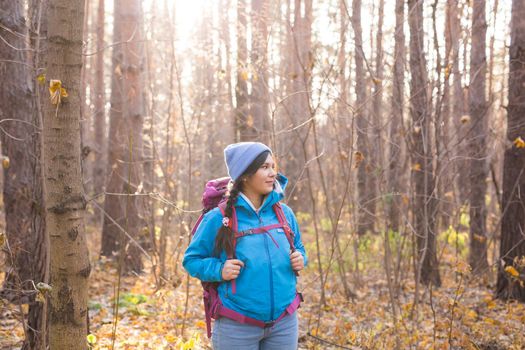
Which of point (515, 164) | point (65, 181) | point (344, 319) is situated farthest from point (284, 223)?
point (515, 164)

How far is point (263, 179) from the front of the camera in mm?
2734

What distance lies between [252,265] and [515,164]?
4.54m

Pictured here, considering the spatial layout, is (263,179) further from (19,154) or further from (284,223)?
(19,154)

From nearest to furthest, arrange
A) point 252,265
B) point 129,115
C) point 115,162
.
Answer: point 252,265 → point 129,115 → point 115,162

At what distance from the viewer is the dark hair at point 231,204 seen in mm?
2604

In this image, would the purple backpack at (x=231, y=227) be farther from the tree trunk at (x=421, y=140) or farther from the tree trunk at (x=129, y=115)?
the tree trunk at (x=129, y=115)

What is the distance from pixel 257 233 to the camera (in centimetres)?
264

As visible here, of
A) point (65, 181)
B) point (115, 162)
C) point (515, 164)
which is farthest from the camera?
point (115, 162)

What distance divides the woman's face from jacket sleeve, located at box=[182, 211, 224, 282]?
24 centimetres

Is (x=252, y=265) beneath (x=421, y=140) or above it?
beneath

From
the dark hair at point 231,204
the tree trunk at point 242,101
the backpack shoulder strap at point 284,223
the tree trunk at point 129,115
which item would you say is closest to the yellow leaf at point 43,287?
the dark hair at point 231,204

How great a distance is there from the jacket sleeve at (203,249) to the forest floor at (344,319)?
1152mm

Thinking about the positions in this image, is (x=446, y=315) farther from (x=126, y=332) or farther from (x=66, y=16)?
(x=66, y=16)

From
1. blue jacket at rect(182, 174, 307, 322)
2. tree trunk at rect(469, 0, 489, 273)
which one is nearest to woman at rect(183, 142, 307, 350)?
blue jacket at rect(182, 174, 307, 322)
